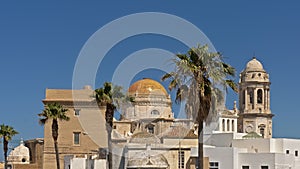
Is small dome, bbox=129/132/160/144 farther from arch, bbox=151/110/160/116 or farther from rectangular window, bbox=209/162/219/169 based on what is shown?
arch, bbox=151/110/160/116

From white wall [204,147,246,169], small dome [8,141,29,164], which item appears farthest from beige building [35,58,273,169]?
small dome [8,141,29,164]

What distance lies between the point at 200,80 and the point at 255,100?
2807 inches

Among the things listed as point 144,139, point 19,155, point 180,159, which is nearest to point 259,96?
point 19,155

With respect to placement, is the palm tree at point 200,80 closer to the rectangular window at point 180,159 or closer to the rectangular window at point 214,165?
the rectangular window at point 214,165

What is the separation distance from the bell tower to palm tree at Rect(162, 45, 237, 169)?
220ft

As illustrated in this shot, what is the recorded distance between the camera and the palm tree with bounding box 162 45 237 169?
3388 centimetres

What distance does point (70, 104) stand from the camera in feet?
243

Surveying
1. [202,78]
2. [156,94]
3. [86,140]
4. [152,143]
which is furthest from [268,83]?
[202,78]

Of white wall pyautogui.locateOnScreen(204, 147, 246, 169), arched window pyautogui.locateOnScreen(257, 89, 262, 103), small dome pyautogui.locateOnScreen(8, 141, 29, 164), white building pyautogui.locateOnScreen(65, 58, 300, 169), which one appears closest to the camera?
white wall pyautogui.locateOnScreen(204, 147, 246, 169)

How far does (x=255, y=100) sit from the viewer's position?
104 m

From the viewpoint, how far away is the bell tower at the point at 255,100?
10231 centimetres

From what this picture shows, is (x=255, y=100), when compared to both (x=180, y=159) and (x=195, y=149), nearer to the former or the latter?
(x=180, y=159)

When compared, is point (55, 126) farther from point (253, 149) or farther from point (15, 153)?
point (15, 153)

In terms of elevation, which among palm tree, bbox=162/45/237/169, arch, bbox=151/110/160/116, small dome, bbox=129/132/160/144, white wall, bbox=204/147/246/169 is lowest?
white wall, bbox=204/147/246/169
